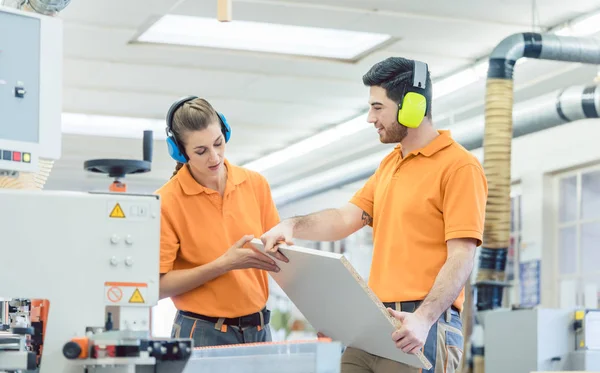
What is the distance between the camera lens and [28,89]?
2086 mm

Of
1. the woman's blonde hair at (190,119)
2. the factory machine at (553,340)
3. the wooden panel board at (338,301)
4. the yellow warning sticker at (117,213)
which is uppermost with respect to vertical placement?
the woman's blonde hair at (190,119)

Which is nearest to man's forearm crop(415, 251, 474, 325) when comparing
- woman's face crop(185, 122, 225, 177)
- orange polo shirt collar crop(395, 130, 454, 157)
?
orange polo shirt collar crop(395, 130, 454, 157)

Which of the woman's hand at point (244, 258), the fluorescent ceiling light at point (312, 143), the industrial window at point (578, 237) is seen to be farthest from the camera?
the fluorescent ceiling light at point (312, 143)

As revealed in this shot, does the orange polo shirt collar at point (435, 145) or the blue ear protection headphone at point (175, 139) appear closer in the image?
the orange polo shirt collar at point (435, 145)

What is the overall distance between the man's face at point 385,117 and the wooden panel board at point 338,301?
0.50 m

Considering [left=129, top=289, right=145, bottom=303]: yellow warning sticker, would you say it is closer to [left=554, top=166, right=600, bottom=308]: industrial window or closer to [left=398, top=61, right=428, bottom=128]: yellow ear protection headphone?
[left=398, top=61, right=428, bottom=128]: yellow ear protection headphone

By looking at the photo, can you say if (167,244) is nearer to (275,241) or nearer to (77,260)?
(275,241)

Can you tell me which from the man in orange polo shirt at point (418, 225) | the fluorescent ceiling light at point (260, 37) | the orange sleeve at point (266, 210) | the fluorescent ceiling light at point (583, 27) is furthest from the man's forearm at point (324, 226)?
the fluorescent ceiling light at point (583, 27)

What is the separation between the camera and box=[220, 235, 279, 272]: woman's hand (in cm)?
261

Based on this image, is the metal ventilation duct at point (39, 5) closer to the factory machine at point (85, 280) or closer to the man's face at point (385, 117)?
the man's face at point (385, 117)

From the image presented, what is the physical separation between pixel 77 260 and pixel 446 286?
3.44 feet

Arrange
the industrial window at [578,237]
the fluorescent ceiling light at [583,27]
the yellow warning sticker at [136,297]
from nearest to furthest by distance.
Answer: the yellow warning sticker at [136,297] < the fluorescent ceiling light at [583,27] < the industrial window at [578,237]

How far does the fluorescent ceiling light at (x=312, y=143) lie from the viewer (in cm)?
902

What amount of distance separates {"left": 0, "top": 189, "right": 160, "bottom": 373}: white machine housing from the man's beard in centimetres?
100
